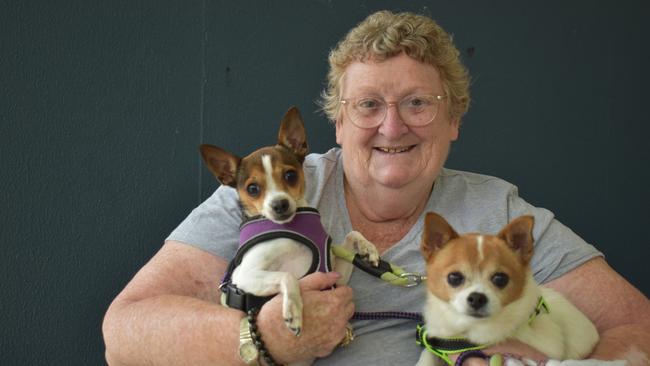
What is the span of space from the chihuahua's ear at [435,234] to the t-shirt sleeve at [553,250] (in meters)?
0.43

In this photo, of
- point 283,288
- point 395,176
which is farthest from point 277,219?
point 395,176

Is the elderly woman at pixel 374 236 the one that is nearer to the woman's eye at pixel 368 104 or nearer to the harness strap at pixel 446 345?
the woman's eye at pixel 368 104

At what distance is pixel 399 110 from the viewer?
1.61m

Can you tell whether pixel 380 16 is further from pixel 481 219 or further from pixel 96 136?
pixel 96 136

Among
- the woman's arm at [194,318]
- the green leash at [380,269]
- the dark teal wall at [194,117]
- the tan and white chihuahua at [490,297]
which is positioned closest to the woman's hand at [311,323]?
the woman's arm at [194,318]

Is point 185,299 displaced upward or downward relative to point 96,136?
downward

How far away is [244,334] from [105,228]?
89cm

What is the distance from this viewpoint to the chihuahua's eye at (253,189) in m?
1.39

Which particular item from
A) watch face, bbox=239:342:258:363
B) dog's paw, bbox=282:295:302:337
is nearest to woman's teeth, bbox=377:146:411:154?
dog's paw, bbox=282:295:302:337

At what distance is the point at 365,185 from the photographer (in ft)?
5.48

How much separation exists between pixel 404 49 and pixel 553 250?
0.71 meters

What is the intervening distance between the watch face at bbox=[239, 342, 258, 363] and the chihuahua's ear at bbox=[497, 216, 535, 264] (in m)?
0.63

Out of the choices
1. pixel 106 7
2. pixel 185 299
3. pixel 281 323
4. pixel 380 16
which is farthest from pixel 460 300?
pixel 106 7

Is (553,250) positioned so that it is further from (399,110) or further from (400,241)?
(399,110)
